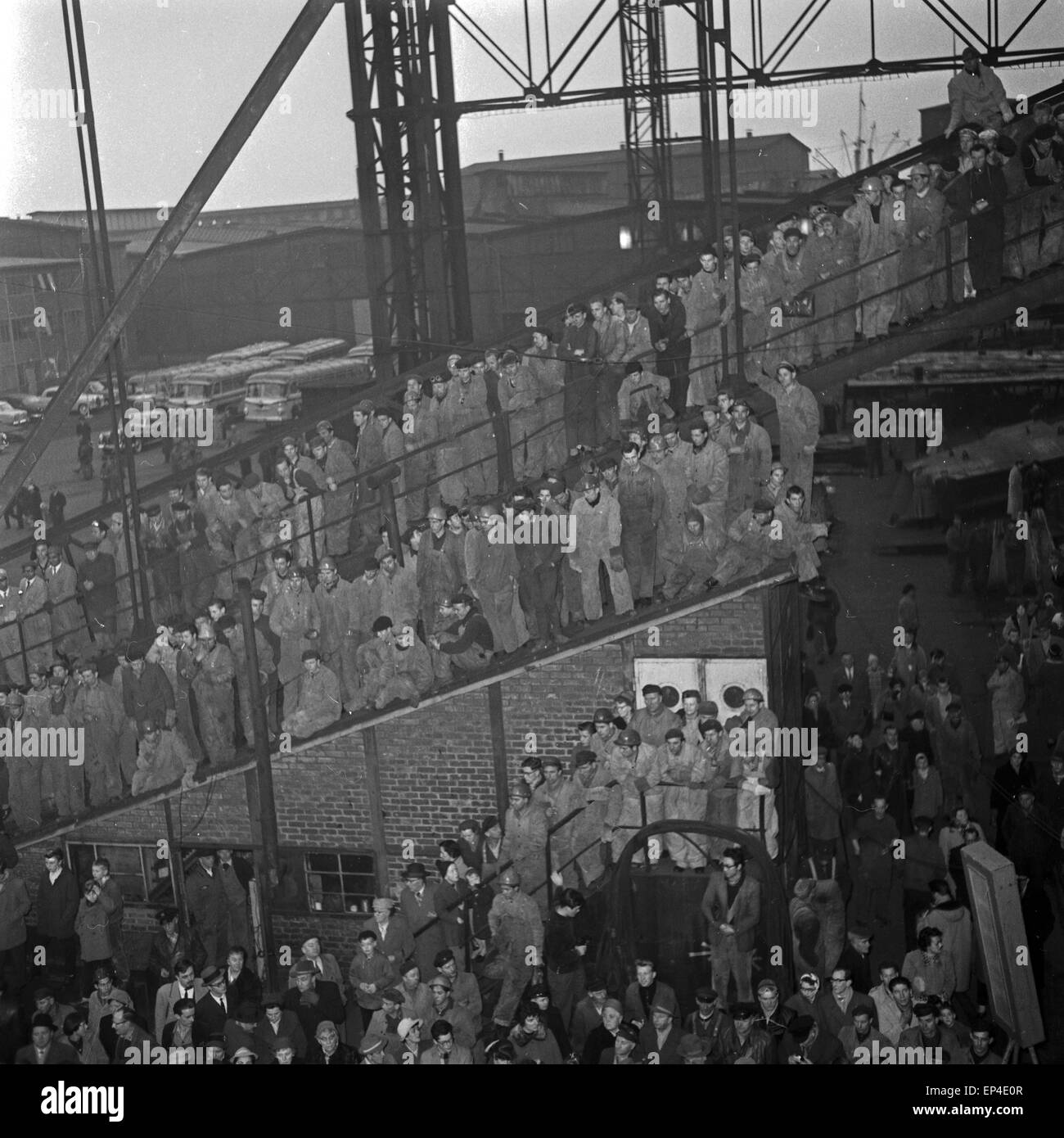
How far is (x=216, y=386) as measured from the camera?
2119 cm

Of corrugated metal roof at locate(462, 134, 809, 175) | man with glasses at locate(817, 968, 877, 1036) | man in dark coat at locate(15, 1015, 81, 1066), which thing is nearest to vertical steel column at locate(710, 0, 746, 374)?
man with glasses at locate(817, 968, 877, 1036)

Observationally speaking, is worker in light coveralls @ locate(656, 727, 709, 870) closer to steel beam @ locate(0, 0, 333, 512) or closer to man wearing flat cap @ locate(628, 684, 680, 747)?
man wearing flat cap @ locate(628, 684, 680, 747)

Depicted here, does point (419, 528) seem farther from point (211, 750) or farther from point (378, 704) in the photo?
point (211, 750)

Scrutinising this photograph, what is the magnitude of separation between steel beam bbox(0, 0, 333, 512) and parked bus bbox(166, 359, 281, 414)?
27.7ft

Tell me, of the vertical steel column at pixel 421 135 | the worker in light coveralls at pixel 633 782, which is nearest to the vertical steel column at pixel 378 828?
the worker in light coveralls at pixel 633 782

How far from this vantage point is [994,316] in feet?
39.9

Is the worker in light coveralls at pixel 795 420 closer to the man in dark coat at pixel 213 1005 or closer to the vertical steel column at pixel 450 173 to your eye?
the vertical steel column at pixel 450 173

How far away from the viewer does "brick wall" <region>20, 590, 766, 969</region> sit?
12.1 m

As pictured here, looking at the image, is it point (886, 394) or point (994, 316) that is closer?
point (994, 316)
